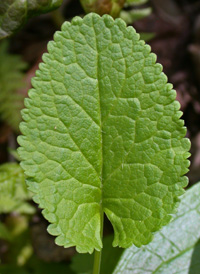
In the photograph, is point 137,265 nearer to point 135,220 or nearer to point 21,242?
point 135,220

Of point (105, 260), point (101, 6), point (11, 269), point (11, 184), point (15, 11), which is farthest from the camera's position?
point (11, 269)

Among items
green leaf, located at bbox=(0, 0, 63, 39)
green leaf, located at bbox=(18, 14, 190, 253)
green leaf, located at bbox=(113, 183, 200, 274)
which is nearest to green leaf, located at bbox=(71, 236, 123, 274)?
green leaf, located at bbox=(113, 183, 200, 274)

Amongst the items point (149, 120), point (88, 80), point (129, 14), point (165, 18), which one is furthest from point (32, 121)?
point (165, 18)

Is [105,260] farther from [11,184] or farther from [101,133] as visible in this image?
[101,133]

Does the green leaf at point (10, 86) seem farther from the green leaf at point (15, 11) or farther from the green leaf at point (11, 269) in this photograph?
the green leaf at point (15, 11)

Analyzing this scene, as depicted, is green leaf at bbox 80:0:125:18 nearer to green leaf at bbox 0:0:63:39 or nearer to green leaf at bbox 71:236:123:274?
green leaf at bbox 0:0:63:39

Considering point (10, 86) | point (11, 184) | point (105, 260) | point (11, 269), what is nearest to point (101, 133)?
point (105, 260)
